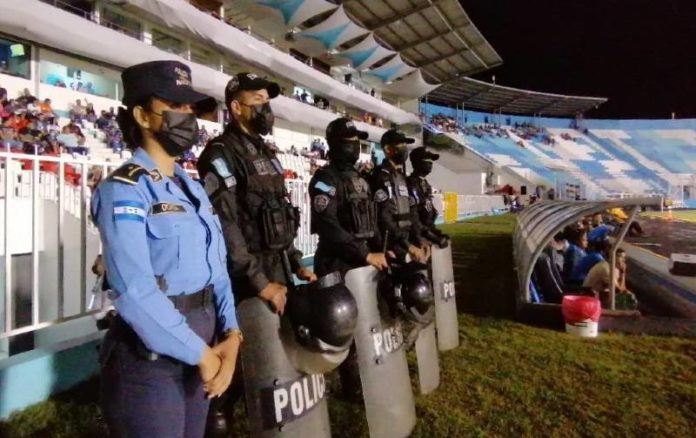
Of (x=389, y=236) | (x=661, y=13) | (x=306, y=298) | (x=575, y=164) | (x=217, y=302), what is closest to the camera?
(x=217, y=302)

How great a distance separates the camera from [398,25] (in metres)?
30.2

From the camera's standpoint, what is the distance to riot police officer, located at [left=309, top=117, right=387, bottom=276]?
3.23 m

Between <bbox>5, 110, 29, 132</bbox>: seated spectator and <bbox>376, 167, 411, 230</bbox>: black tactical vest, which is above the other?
<bbox>5, 110, 29, 132</bbox>: seated spectator

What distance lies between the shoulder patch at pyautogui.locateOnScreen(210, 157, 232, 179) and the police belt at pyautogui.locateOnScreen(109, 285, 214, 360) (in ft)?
2.89

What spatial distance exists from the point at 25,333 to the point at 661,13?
49.6 meters

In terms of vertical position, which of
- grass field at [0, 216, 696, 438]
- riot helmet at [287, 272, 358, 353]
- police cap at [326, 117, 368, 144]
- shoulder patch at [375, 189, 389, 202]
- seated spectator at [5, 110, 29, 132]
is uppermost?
seated spectator at [5, 110, 29, 132]

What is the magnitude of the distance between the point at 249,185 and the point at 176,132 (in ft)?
2.96

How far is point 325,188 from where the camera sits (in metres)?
3.23

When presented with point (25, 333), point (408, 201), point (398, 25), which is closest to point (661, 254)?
point (408, 201)

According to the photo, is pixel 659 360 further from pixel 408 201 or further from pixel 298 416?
pixel 298 416

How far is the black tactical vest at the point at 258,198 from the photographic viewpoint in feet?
8.25

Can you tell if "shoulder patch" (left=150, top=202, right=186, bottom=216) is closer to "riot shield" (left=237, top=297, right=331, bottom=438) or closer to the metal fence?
"riot shield" (left=237, top=297, right=331, bottom=438)

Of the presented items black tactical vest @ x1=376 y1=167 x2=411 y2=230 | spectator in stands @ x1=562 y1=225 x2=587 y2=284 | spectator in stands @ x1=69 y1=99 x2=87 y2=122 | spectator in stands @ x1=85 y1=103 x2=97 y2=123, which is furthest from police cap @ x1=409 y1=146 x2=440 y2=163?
spectator in stands @ x1=85 y1=103 x2=97 y2=123

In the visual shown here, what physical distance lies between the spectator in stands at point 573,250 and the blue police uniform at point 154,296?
5548 mm
